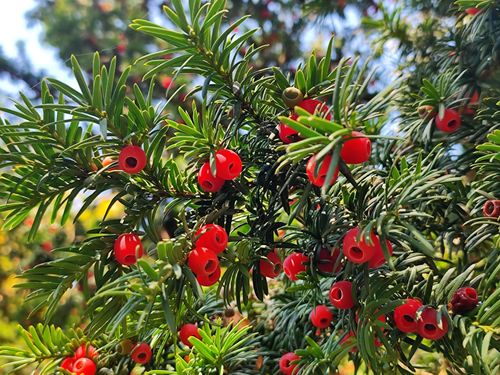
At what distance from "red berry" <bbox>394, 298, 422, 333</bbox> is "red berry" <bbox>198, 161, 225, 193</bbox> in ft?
0.89

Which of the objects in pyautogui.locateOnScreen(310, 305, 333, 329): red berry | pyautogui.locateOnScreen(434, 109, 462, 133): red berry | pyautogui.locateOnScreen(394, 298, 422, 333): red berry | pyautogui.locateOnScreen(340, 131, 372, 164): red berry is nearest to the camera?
pyautogui.locateOnScreen(340, 131, 372, 164): red berry

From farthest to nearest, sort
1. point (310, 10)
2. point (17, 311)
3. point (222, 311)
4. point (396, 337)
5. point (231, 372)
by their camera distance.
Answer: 1. point (17, 311)
2. point (310, 10)
3. point (222, 311)
4. point (231, 372)
5. point (396, 337)

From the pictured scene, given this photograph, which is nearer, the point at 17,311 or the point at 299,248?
the point at 299,248

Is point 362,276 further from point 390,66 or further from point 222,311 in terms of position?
point 390,66

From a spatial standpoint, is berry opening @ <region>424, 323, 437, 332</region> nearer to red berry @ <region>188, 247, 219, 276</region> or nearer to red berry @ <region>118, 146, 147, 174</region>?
red berry @ <region>188, 247, 219, 276</region>

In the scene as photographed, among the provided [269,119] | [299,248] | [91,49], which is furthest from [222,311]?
[91,49]

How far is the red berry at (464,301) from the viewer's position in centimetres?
69

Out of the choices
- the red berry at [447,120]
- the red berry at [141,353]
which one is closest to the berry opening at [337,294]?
the red berry at [141,353]

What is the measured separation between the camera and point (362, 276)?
0.65 meters

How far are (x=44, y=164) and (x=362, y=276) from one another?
0.47 metres

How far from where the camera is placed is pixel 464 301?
689 millimetres

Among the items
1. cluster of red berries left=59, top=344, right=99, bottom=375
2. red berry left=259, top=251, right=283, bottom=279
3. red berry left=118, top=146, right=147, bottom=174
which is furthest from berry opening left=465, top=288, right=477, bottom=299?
cluster of red berries left=59, top=344, right=99, bottom=375

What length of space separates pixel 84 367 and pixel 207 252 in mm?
390

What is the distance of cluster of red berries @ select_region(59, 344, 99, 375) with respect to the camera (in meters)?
0.84
